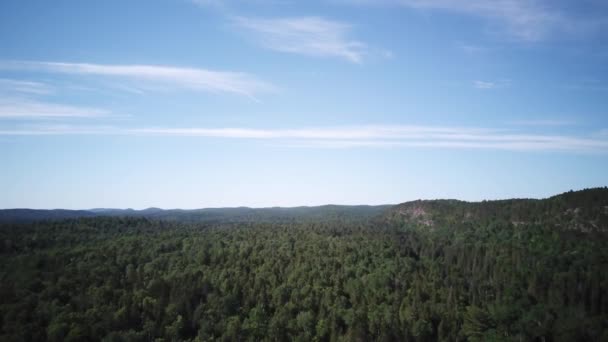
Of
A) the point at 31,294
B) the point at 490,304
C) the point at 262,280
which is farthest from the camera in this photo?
the point at 262,280

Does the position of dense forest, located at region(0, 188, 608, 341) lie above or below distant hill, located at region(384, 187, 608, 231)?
below

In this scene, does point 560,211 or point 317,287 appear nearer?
point 317,287

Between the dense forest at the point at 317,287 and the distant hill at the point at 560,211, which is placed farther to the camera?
the distant hill at the point at 560,211

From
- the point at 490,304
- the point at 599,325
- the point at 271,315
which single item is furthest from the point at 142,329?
the point at 599,325

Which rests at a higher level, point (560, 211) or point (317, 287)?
point (560, 211)

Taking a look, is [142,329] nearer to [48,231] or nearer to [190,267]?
[190,267]

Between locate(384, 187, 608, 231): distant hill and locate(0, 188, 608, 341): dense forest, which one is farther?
locate(384, 187, 608, 231): distant hill

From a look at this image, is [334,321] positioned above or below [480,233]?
below

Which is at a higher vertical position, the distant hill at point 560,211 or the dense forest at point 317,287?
the distant hill at point 560,211
